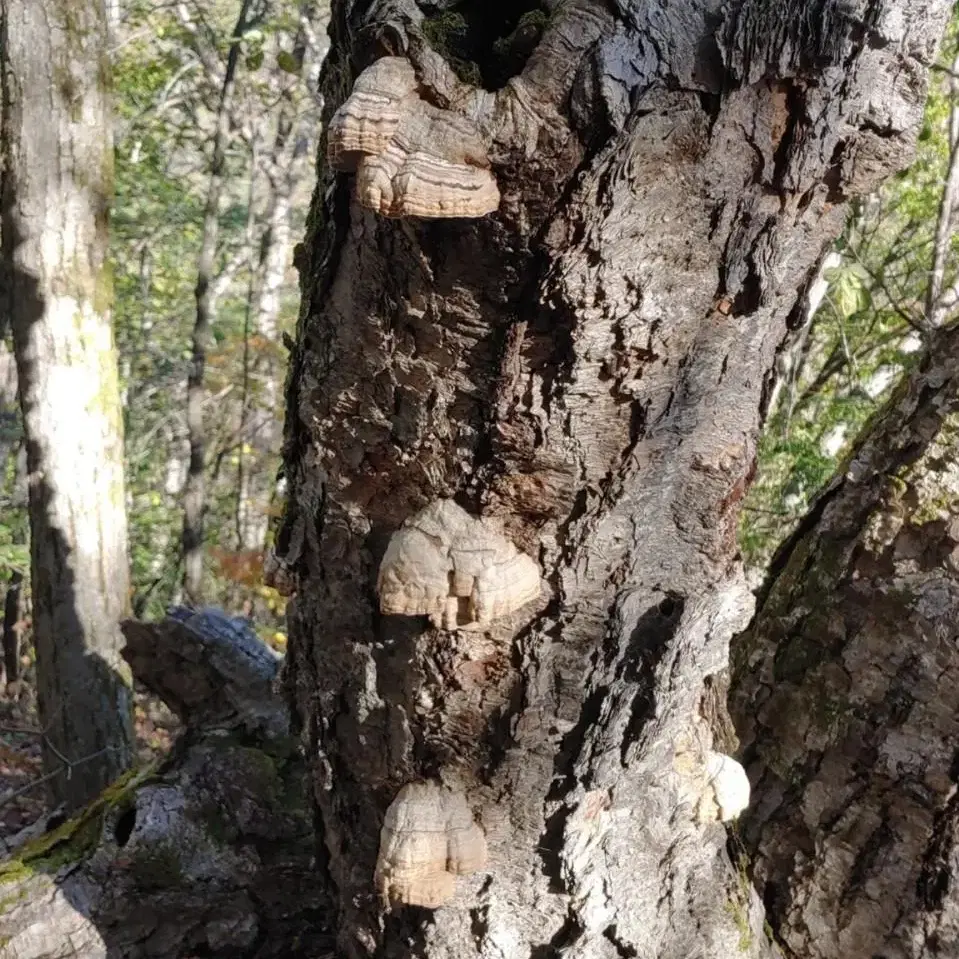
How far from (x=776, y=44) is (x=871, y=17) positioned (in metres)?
0.10

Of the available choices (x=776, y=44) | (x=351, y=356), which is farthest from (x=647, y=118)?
(x=351, y=356)

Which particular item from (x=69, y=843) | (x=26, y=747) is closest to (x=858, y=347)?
(x=69, y=843)

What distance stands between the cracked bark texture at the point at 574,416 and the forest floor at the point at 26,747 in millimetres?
3778

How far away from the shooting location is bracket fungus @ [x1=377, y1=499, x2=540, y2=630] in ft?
3.76

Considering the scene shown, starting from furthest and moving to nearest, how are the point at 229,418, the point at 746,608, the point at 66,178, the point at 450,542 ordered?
the point at 229,418 < the point at 66,178 < the point at 746,608 < the point at 450,542

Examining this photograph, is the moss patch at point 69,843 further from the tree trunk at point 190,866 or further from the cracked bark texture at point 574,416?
the cracked bark texture at point 574,416

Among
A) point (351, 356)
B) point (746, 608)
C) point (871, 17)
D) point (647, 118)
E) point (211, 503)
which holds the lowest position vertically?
point (211, 503)

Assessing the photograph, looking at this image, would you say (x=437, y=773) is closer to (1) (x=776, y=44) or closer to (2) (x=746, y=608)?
(2) (x=746, y=608)

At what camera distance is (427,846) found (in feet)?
4.30

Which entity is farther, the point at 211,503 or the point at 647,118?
the point at 211,503

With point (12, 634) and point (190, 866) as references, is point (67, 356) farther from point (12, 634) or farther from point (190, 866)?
point (12, 634)

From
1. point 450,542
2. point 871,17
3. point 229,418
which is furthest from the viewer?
point 229,418

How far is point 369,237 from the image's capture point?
3.74ft

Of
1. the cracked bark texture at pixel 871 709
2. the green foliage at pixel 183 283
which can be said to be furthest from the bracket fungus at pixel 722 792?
the green foliage at pixel 183 283
